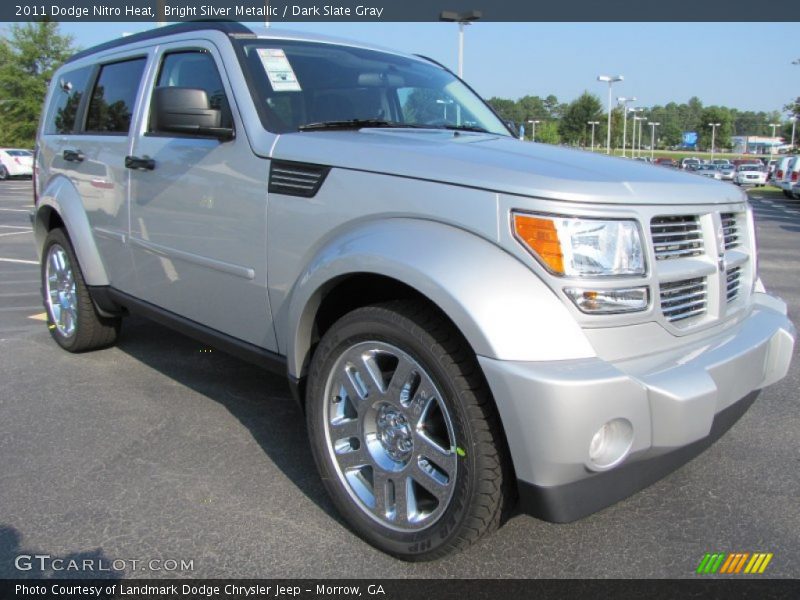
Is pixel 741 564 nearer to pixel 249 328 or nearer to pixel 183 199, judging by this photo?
pixel 249 328

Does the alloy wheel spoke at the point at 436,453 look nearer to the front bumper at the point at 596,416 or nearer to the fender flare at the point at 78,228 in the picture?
the front bumper at the point at 596,416

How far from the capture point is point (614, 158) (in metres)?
2.76

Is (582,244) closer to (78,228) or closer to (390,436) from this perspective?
(390,436)

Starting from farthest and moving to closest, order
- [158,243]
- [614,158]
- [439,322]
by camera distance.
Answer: [158,243], [614,158], [439,322]

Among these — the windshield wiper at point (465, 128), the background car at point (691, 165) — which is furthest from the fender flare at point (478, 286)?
the background car at point (691, 165)

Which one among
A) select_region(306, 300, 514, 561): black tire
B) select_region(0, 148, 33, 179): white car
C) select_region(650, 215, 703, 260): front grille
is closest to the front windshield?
select_region(306, 300, 514, 561): black tire

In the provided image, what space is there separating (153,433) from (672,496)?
2.46 metres

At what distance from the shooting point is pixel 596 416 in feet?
6.28

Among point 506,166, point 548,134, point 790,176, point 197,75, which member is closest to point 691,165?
point 548,134

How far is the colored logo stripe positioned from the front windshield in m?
2.20

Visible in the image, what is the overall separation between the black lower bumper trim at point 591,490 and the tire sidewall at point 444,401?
0.63ft

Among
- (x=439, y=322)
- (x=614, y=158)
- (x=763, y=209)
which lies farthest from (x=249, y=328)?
(x=763, y=209)

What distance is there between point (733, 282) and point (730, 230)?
21 cm

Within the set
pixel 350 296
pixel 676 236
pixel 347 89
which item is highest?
pixel 347 89
